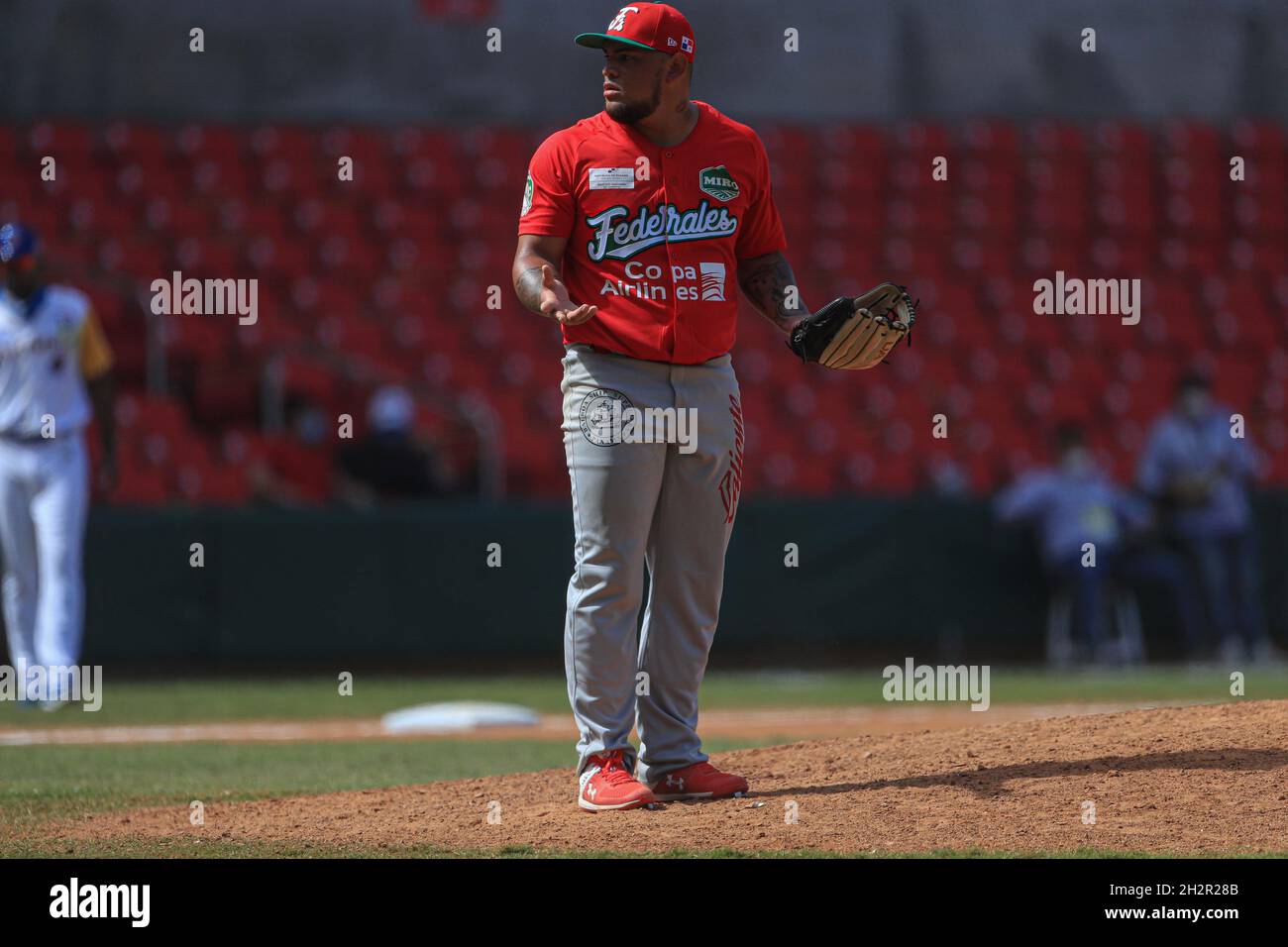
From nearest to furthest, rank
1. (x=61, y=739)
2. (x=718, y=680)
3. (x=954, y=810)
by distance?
(x=954, y=810), (x=61, y=739), (x=718, y=680)

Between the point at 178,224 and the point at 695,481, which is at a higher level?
the point at 178,224

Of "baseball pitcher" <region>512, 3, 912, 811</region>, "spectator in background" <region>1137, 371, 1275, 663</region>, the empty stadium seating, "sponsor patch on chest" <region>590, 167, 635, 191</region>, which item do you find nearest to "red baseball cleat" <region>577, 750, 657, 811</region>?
"baseball pitcher" <region>512, 3, 912, 811</region>

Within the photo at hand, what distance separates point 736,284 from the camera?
5.68m

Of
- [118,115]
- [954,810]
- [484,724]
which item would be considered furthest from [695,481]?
[118,115]

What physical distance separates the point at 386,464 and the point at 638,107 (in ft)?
27.4

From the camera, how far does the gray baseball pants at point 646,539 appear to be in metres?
5.32

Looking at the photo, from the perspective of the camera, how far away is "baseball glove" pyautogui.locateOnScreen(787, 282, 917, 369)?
5398 millimetres

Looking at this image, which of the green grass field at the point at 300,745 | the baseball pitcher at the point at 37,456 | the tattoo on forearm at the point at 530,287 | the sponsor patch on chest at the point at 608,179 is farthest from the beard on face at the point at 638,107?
the baseball pitcher at the point at 37,456

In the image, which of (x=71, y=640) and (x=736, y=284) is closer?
(x=736, y=284)

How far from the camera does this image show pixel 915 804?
531cm

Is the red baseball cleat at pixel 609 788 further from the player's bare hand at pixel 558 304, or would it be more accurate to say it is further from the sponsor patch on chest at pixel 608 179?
the sponsor patch on chest at pixel 608 179

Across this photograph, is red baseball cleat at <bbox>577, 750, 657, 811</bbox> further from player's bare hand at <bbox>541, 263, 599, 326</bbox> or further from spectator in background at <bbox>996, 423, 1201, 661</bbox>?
spectator in background at <bbox>996, 423, 1201, 661</bbox>

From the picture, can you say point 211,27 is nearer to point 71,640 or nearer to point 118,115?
point 118,115

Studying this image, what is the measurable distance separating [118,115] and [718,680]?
354 inches
